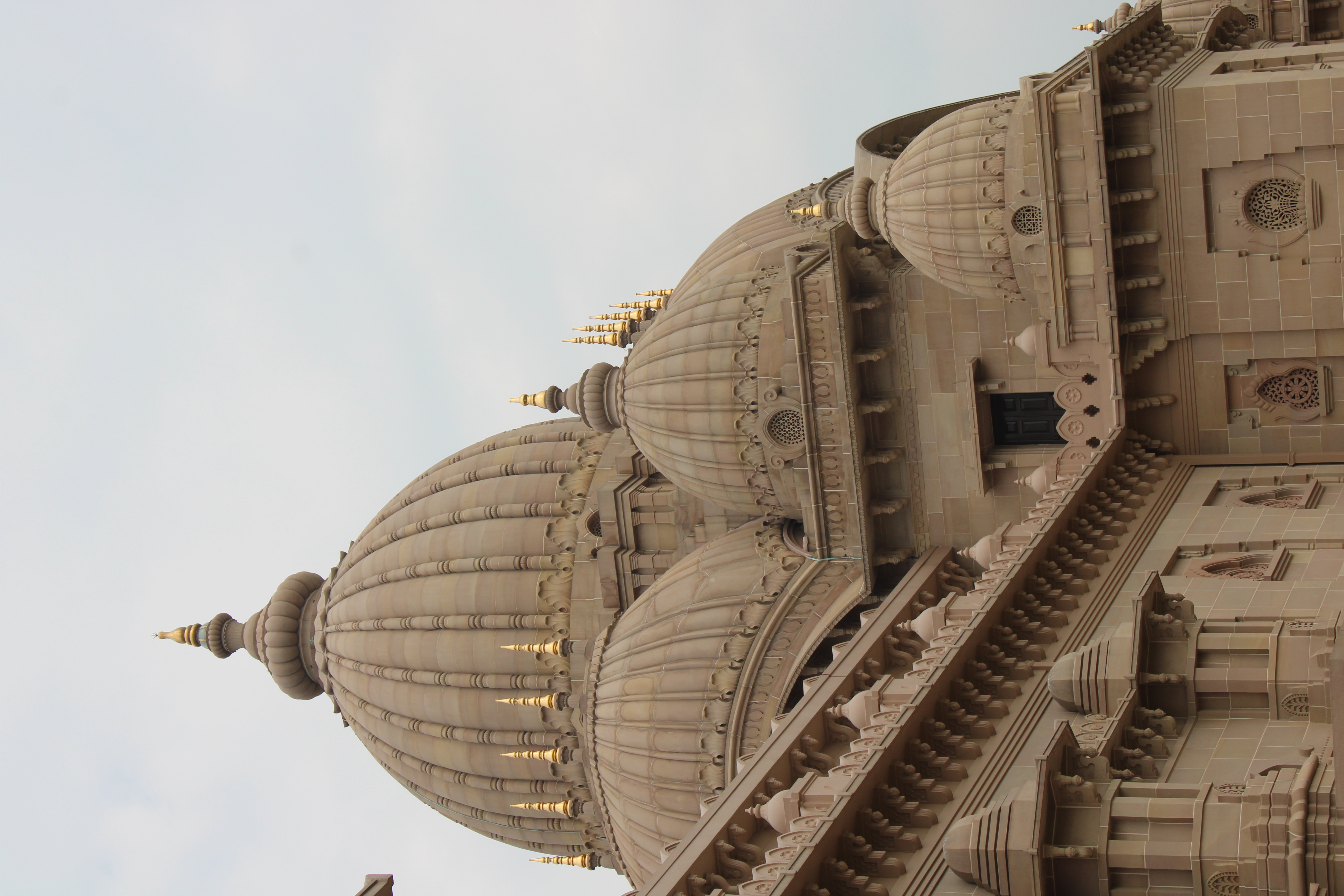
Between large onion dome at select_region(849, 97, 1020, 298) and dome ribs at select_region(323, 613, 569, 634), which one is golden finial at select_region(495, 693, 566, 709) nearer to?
dome ribs at select_region(323, 613, 569, 634)

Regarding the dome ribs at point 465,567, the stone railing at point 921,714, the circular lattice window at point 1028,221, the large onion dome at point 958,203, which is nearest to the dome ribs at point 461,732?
the dome ribs at point 465,567

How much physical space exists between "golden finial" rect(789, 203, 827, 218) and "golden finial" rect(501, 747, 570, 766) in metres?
12.3

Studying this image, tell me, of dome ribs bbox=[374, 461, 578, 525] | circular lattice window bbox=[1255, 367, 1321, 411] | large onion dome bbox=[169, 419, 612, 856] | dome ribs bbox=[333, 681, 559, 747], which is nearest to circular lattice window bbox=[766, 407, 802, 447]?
circular lattice window bbox=[1255, 367, 1321, 411]

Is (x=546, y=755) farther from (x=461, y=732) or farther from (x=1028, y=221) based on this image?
(x=1028, y=221)

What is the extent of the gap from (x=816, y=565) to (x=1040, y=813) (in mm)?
13793

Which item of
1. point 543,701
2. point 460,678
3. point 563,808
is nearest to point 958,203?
point 543,701

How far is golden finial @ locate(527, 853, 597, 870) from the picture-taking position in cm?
3234

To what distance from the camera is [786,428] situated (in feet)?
77.0

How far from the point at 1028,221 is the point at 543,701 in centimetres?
1546

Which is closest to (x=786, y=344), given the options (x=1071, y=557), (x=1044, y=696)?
(x=1071, y=557)

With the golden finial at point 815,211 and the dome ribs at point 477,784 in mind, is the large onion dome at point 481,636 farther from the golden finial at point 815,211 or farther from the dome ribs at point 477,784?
the golden finial at point 815,211

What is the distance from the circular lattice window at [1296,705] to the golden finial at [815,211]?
53.0ft

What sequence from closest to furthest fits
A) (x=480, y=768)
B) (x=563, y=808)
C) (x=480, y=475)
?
(x=563, y=808) → (x=480, y=768) → (x=480, y=475)

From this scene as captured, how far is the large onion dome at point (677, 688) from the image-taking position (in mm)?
22688
